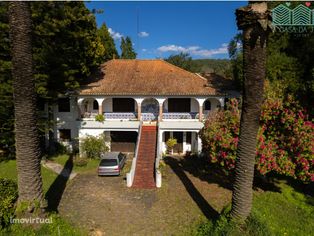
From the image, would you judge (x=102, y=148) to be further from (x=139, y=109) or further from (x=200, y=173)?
(x=200, y=173)

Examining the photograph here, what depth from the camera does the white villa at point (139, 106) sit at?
23.8 m

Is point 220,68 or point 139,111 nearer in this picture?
point 139,111

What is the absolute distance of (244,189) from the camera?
929 centimetres

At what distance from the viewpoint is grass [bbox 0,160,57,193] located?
17938 mm

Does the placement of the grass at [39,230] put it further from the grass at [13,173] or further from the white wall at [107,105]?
the white wall at [107,105]

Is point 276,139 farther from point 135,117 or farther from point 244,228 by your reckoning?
point 135,117

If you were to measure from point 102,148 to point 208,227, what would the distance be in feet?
48.4

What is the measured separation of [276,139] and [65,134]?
18.2m

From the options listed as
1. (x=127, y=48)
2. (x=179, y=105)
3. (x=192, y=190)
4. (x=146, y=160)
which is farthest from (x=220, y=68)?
(x=192, y=190)

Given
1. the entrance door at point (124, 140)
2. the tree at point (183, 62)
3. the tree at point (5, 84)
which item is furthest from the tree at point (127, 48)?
the tree at point (5, 84)

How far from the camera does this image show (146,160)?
794 inches

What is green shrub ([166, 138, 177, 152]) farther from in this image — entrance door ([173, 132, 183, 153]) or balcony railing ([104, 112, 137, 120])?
balcony railing ([104, 112, 137, 120])

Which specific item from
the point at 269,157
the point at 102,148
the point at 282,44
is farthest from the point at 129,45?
the point at 269,157

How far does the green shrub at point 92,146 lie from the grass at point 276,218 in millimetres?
12795
